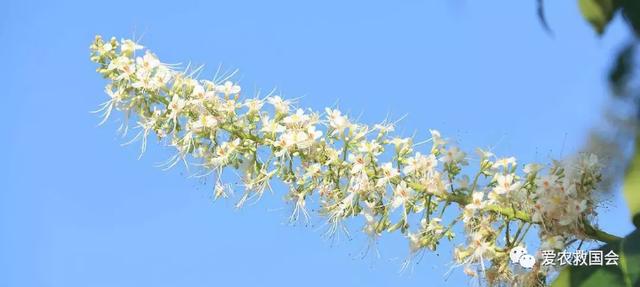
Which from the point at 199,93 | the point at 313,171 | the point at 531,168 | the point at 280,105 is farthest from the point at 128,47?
the point at 531,168

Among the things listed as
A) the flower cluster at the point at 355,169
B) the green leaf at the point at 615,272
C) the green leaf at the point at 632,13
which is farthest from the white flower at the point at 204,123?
the green leaf at the point at 632,13

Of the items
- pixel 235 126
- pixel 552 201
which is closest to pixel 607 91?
pixel 552 201

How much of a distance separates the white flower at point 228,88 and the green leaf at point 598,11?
63.6 inches

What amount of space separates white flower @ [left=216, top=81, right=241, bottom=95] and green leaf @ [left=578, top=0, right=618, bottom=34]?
5.30 ft

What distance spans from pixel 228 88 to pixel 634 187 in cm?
164

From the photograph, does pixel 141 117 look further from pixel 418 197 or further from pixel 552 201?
pixel 552 201

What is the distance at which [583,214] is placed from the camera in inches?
77.7

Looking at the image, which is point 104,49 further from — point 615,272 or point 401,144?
point 615,272

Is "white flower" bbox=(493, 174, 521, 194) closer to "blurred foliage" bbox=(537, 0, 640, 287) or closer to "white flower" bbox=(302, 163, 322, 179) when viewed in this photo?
"white flower" bbox=(302, 163, 322, 179)

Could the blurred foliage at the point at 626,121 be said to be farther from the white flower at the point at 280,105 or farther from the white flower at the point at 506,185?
the white flower at the point at 280,105

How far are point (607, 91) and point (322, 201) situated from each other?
1.39 meters

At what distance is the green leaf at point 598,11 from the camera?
1.08m

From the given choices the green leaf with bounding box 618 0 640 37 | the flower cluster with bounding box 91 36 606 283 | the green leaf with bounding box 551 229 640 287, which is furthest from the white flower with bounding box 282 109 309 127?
the green leaf with bounding box 618 0 640 37

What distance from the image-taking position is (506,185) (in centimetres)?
209
